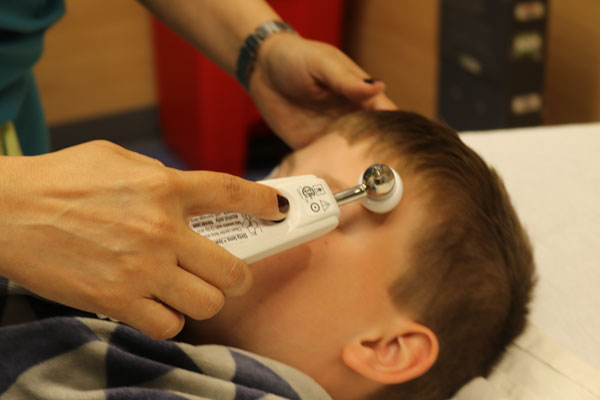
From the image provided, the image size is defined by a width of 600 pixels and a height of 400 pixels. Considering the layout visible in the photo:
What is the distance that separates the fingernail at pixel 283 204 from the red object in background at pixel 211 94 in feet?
4.60

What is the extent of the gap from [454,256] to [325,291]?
17 cm

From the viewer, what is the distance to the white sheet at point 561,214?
0.96 meters

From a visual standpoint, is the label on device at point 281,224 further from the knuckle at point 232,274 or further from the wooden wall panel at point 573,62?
the wooden wall panel at point 573,62

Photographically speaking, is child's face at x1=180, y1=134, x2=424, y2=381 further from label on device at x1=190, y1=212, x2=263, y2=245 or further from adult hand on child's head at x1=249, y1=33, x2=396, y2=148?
adult hand on child's head at x1=249, y1=33, x2=396, y2=148

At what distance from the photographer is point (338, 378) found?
83 cm

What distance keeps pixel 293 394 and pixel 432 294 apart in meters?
0.22

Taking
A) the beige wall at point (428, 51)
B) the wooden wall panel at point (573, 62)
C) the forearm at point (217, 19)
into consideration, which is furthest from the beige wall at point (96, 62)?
the wooden wall panel at point (573, 62)

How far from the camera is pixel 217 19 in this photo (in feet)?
3.49

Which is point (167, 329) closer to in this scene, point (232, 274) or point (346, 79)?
point (232, 274)

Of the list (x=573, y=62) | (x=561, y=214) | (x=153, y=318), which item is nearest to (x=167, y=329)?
(x=153, y=318)

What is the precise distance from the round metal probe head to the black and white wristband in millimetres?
397

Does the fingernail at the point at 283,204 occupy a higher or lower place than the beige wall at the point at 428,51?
higher

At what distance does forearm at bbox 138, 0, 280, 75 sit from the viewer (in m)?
1.05

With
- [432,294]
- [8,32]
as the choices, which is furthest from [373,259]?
[8,32]
